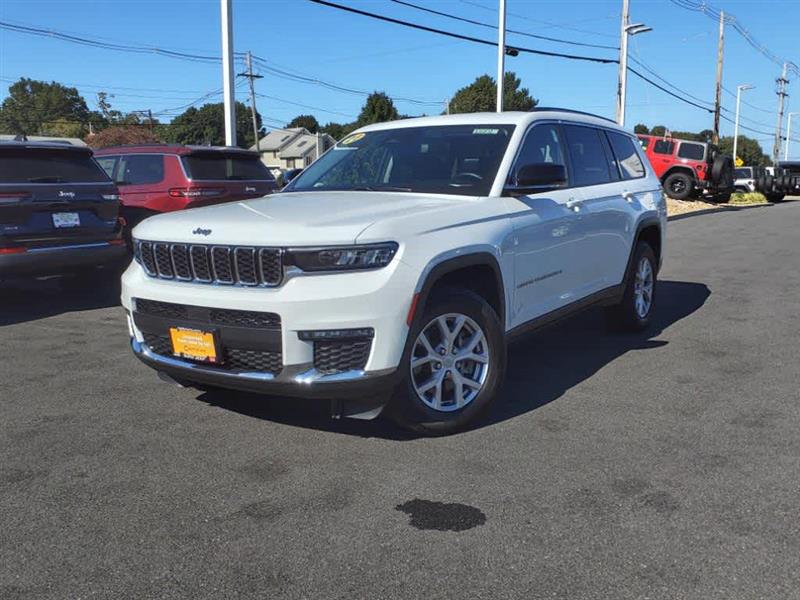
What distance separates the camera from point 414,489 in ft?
11.4

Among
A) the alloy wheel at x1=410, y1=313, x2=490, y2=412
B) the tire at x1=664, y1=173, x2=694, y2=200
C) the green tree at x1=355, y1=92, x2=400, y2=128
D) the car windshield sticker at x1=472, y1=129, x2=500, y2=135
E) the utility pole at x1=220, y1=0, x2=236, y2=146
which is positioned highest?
the green tree at x1=355, y1=92, x2=400, y2=128

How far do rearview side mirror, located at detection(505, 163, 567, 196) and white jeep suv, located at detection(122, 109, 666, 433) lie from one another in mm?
12

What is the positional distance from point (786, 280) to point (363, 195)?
7413mm

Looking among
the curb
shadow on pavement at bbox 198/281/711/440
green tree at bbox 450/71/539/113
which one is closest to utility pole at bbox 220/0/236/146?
shadow on pavement at bbox 198/281/711/440

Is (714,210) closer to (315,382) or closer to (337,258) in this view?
(337,258)

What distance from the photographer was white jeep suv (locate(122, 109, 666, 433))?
3639 mm

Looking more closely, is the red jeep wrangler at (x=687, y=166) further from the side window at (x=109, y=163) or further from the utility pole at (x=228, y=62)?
the side window at (x=109, y=163)

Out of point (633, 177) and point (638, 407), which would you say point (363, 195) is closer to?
point (638, 407)

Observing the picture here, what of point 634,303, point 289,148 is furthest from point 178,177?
point 289,148

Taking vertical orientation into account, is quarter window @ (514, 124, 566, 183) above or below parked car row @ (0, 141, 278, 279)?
above

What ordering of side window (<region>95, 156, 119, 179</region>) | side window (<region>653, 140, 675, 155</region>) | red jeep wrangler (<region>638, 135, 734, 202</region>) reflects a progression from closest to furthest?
side window (<region>95, 156, 119, 179</region>)
red jeep wrangler (<region>638, 135, 734, 202</region>)
side window (<region>653, 140, 675, 155</region>)

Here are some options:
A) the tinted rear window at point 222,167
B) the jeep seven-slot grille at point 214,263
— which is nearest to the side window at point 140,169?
the tinted rear window at point 222,167

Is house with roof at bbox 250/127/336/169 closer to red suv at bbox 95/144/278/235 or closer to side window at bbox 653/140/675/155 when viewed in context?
side window at bbox 653/140/675/155

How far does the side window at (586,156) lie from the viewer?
18.3 feet
